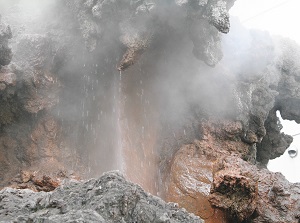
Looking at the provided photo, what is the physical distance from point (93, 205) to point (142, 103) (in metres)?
5.65

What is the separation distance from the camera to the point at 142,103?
8.17 metres

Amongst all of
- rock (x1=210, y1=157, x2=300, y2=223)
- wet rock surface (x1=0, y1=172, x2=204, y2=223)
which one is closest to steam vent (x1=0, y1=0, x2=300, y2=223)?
rock (x1=210, y1=157, x2=300, y2=223)

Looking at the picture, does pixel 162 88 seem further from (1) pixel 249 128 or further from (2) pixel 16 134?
(2) pixel 16 134

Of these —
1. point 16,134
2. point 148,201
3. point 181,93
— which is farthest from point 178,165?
point 148,201

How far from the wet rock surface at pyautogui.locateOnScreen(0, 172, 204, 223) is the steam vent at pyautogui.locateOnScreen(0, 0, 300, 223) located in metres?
2.92

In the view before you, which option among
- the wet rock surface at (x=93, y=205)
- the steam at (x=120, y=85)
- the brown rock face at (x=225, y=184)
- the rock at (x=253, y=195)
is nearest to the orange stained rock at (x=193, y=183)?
the brown rock face at (x=225, y=184)

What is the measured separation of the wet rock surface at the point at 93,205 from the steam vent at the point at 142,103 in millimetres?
2923

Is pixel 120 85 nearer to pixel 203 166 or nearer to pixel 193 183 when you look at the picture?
pixel 203 166

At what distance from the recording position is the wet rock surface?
8.22ft

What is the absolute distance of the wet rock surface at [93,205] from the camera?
2506 mm

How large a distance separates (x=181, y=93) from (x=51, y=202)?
582 centimetres

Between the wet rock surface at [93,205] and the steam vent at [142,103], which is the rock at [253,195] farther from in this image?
the wet rock surface at [93,205]

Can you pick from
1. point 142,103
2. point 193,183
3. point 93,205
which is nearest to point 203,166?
point 193,183

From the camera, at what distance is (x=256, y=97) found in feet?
28.3
